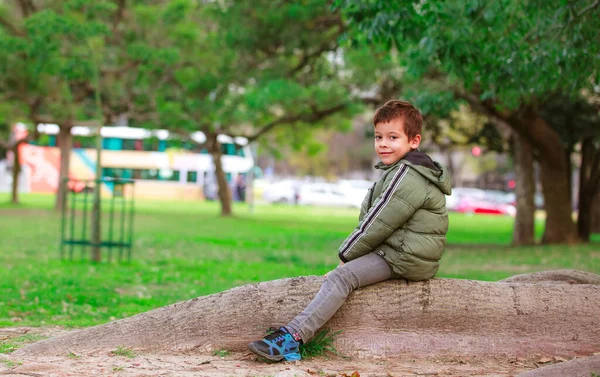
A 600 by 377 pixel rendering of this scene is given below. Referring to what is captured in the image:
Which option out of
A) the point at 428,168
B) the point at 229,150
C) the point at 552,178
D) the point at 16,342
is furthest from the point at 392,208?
the point at 229,150

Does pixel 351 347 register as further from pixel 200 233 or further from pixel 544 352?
pixel 200 233

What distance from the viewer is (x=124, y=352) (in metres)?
5.33

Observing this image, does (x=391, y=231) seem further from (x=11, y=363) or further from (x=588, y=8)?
(x=588, y=8)

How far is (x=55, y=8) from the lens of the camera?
26828mm

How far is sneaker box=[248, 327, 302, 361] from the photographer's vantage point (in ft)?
16.6

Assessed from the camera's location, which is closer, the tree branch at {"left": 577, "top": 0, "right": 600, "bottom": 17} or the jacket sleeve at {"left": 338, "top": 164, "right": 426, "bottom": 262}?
the jacket sleeve at {"left": 338, "top": 164, "right": 426, "bottom": 262}

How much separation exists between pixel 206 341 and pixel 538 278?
2.60 m

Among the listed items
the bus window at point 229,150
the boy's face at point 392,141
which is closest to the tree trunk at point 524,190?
the boy's face at point 392,141

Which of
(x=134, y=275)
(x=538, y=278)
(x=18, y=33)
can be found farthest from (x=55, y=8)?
(x=538, y=278)

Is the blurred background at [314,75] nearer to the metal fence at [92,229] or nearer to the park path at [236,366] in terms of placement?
the metal fence at [92,229]

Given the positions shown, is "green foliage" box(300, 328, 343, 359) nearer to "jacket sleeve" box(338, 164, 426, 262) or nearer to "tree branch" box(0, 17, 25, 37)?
"jacket sleeve" box(338, 164, 426, 262)

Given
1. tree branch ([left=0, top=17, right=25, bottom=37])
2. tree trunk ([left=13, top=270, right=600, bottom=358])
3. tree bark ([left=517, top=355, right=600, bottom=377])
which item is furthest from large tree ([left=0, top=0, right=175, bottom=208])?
tree bark ([left=517, top=355, right=600, bottom=377])

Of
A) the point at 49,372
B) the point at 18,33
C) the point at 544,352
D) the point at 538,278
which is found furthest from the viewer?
the point at 18,33

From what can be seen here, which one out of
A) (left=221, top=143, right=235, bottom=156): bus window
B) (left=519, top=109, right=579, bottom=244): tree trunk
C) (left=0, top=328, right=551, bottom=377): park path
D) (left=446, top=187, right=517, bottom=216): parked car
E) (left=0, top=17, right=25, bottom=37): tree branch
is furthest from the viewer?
(left=221, top=143, right=235, bottom=156): bus window
